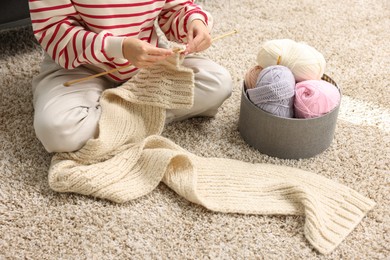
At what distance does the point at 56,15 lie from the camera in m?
1.07

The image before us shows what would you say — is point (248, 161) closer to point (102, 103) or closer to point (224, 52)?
point (102, 103)

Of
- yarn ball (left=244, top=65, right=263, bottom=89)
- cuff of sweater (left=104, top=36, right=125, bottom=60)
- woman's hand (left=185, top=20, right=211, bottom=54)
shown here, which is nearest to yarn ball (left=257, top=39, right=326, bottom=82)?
yarn ball (left=244, top=65, right=263, bottom=89)

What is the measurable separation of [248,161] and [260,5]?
0.78 metres

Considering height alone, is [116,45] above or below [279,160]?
above

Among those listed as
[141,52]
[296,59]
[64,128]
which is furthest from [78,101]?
[296,59]

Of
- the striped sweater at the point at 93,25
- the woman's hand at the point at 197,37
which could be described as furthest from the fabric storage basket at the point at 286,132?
the striped sweater at the point at 93,25

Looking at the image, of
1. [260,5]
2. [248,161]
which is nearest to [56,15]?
[248,161]

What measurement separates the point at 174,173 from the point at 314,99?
0.30 m

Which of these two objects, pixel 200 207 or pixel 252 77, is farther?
pixel 252 77

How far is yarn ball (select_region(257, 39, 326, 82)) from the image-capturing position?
111cm

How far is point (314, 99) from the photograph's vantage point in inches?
41.6

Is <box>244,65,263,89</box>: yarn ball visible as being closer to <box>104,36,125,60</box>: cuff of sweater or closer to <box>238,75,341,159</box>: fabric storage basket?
<box>238,75,341,159</box>: fabric storage basket

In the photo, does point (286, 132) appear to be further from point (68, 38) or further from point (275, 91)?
point (68, 38)

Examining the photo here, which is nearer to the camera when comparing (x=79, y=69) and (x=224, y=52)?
(x=79, y=69)
